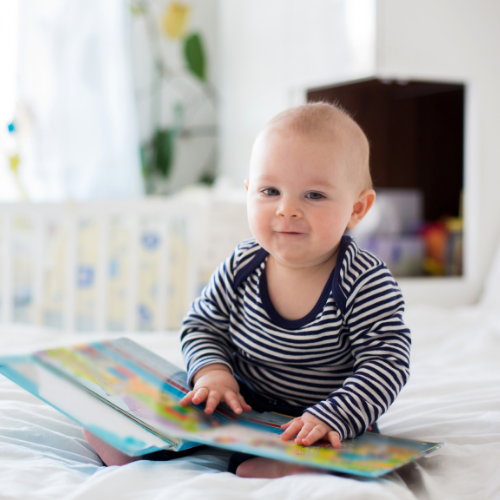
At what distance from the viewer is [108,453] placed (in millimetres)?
650

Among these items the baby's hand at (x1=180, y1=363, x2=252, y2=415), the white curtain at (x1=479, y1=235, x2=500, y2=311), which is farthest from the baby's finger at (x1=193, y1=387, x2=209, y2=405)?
the white curtain at (x1=479, y1=235, x2=500, y2=311)

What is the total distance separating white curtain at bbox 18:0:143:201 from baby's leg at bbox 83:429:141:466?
1.39 meters

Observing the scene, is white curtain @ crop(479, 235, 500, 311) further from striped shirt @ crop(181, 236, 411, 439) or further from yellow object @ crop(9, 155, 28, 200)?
yellow object @ crop(9, 155, 28, 200)

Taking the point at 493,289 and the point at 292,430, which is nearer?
the point at 292,430

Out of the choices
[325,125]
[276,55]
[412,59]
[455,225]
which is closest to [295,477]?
[325,125]

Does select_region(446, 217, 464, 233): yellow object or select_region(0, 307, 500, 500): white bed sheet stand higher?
select_region(446, 217, 464, 233): yellow object

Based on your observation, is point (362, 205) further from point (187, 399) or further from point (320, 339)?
point (187, 399)

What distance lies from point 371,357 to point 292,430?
13 centimetres

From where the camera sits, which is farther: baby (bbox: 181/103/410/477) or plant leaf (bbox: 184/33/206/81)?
plant leaf (bbox: 184/33/206/81)

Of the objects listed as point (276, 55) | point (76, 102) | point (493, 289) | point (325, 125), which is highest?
point (276, 55)

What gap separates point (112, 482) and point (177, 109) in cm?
228

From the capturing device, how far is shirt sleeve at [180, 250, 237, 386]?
770 mm

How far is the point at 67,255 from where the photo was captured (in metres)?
1.67

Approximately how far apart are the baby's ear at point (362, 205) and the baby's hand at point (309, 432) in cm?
26
